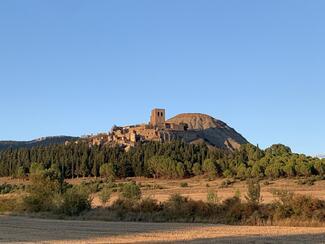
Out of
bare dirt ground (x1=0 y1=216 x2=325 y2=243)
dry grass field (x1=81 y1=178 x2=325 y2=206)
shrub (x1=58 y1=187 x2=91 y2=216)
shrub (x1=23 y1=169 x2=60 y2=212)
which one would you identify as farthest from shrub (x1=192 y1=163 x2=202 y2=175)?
bare dirt ground (x1=0 y1=216 x2=325 y2=243)

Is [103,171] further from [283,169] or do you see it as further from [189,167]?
[283,169]

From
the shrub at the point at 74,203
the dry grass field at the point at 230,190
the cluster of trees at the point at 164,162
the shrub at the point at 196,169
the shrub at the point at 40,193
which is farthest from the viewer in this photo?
the shrub at the point at 196,169

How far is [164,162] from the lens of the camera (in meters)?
134

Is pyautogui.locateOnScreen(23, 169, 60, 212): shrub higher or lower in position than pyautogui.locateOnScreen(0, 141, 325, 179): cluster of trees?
lower

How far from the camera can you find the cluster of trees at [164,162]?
112m

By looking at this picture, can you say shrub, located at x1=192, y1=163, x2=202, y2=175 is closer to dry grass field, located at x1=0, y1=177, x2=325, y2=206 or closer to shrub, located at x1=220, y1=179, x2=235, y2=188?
dry grass field, located at x1=0, y1=177, x2=325, y2=206

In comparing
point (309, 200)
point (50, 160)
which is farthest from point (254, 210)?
point (50, 160)

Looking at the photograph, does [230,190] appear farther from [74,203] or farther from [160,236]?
[160,236]

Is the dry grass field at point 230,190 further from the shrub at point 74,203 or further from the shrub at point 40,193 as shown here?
the shrub at point 74,203

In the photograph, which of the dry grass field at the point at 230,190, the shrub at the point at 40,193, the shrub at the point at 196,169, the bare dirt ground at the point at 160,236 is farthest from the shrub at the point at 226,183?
the bare dirt ground at the point at 160,236

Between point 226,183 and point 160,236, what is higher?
point 226,183

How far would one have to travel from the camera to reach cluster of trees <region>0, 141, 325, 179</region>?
11200 centimetres

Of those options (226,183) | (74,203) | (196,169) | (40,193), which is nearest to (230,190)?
(226,183)

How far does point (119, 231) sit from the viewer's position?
101 feet
